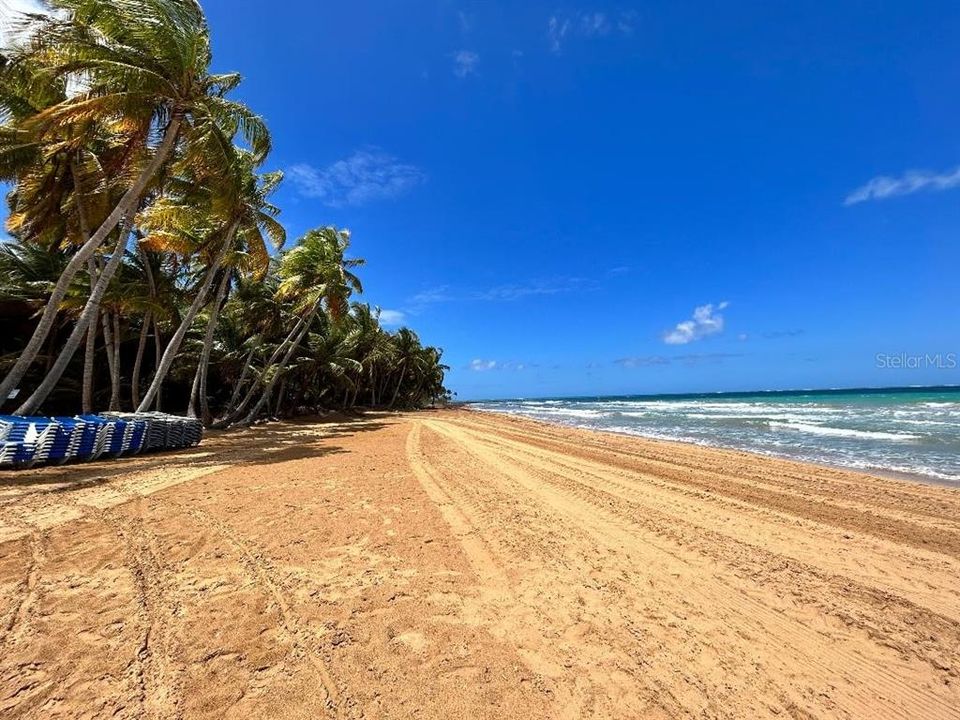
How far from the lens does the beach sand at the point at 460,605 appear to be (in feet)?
8.12

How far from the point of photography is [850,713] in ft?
8.11

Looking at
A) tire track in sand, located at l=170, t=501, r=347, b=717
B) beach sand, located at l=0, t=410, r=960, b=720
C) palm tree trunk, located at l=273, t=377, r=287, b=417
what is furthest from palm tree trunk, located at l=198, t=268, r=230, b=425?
tire track in sand, located at l=170, t=501, r=347, b=717

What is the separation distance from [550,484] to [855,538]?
4.49m

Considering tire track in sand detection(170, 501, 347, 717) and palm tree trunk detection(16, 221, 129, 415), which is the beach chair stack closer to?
palm tree trunk detection(16, 221, 129, 415)

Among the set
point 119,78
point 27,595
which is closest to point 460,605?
point 27,595

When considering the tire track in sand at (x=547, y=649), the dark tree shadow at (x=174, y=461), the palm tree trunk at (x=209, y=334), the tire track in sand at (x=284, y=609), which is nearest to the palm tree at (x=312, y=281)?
the palm tree trunk at (x=209, y=334)

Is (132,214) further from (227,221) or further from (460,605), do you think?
(460,605)

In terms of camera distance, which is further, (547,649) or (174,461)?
(174,461)

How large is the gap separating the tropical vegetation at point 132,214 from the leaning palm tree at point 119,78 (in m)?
0.04

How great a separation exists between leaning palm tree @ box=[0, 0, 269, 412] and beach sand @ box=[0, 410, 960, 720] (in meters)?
5.53

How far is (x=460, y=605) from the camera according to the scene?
344 cm

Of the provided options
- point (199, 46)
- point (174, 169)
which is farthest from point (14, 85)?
point (199, 46)

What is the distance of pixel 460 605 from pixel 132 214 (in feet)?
44.8

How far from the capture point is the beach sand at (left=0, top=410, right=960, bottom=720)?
8.12ft
